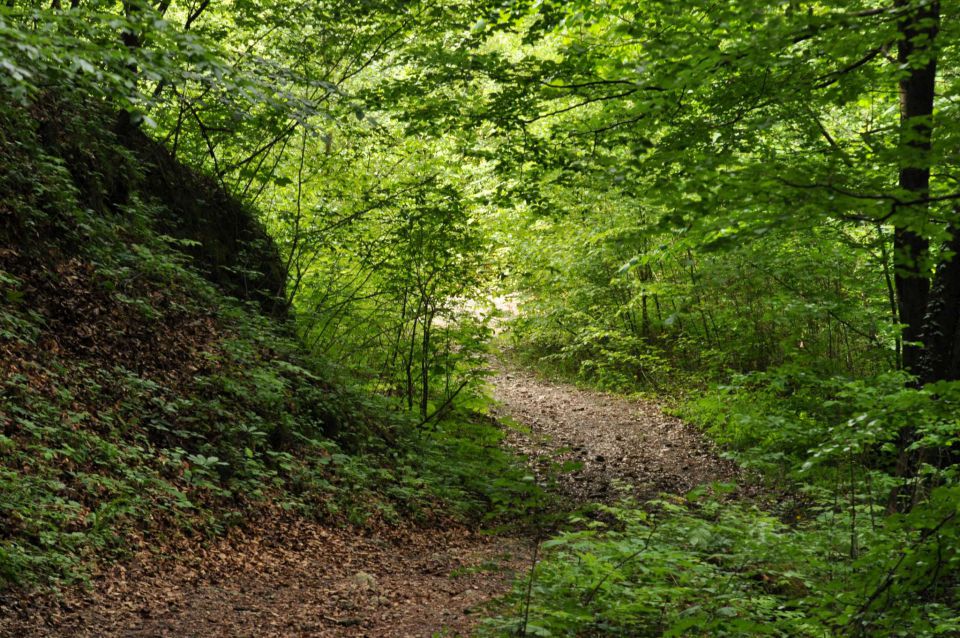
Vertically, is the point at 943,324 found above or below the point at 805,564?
above

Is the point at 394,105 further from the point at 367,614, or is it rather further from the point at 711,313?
the point at 711,313

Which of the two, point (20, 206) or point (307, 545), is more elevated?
point (20, 206)

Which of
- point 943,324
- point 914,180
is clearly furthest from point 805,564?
point 914,180

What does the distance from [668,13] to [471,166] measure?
7.60m

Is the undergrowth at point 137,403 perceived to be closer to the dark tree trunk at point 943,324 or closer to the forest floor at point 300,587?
the forest floor at point 300,587

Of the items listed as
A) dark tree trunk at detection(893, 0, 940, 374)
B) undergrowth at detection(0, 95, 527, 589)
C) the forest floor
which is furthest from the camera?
dark tree trunk at detection(893, 0, 940, 374)

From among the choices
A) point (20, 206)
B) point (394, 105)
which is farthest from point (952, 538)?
point (20, 206)

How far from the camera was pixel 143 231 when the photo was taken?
8773mm

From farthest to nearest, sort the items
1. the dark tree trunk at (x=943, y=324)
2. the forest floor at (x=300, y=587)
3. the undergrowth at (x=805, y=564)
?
the dark tree trunk at (x=943, y=324), the forest floor at (x=300, y=587), the undergrowth at (x=805, y=564)

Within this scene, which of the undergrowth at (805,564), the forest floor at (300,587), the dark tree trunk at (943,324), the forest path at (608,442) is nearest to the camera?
the undergrowth at (805,564)

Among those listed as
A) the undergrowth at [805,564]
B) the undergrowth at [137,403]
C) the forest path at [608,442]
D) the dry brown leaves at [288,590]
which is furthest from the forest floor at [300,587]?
the forest path at [608,442]

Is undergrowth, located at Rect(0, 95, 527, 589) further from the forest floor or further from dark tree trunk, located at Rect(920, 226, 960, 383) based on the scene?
dark tree trunk, located at Rect(920, 226, 960, 383)

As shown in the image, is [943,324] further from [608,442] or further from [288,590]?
[608,442]

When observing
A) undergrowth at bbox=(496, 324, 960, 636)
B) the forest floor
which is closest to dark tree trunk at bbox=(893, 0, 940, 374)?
undergrowth at bbox=(496, 324, 960, 636)
